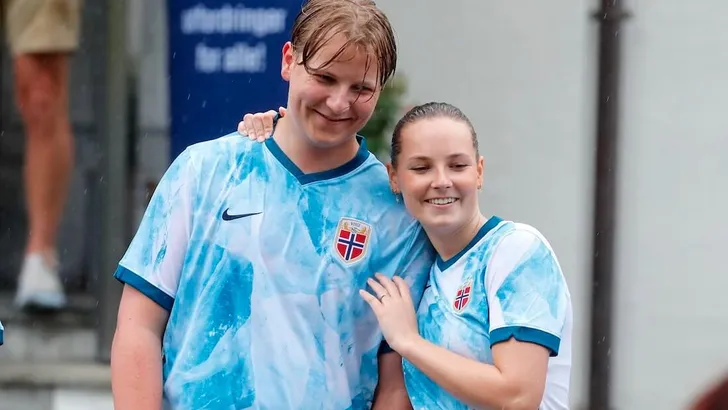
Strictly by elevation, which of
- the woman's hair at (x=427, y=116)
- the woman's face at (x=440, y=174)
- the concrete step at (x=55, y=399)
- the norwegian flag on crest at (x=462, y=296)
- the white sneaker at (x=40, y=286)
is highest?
the woman's hair at (x=427, y=116)

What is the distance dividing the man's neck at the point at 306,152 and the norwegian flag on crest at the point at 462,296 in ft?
1.23

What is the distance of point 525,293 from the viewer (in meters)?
2.57

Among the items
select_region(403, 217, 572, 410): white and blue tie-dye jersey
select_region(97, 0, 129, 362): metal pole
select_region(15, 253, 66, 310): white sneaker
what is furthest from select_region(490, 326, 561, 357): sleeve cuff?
select_region(15, 253, 66, 310): white sneaker

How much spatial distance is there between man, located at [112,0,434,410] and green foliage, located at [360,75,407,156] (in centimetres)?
276

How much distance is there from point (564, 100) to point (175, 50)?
1.64 meters

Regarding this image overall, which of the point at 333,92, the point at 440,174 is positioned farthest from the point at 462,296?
the point at 333,92

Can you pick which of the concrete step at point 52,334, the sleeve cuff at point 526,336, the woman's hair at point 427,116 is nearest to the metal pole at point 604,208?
the concrete step at point 52,334

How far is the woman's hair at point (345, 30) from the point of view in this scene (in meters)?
2.61

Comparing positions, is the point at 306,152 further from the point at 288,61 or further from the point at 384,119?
the point at 384,119

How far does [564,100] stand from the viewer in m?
5.49

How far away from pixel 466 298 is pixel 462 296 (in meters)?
0.01

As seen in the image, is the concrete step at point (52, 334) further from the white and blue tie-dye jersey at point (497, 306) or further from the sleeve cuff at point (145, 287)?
the white and blue tie-dye jersey at point (497, 306)

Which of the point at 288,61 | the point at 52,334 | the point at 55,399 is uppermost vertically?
the point at 288,61

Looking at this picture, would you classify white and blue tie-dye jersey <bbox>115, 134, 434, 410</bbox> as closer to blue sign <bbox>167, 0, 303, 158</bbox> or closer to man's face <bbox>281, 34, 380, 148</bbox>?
man's face <bbox>281, 34, 380, 148</bbox>
